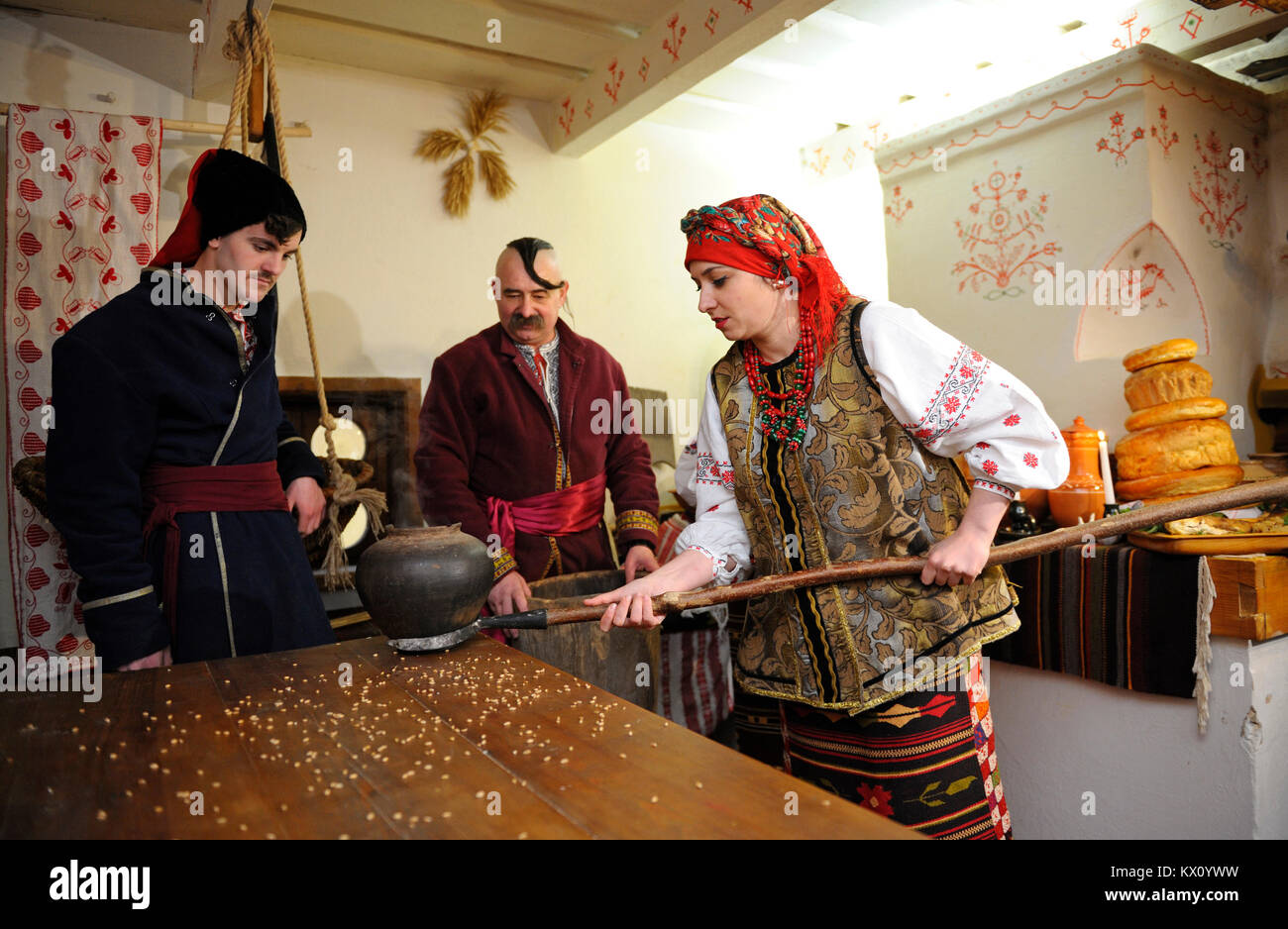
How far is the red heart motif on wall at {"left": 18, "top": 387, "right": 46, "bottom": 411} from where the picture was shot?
3.03m

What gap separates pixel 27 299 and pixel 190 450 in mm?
1626

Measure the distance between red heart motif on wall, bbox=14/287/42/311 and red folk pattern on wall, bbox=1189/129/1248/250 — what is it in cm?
448

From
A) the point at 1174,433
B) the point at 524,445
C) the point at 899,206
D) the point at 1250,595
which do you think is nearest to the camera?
the point at 1250,595

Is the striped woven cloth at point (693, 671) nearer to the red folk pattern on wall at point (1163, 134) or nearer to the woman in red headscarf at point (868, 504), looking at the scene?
the woman in red headscarf at point (868, 504)

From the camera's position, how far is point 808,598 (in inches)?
73.7

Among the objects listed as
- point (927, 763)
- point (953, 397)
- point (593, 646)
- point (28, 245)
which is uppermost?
point (28, 245)

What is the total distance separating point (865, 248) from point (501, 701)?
15.5 feet

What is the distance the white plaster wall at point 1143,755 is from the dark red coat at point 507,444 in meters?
1.42

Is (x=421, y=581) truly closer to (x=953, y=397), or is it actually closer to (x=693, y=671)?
(x=953, y=397)

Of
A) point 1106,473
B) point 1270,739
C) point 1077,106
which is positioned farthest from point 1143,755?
point 1077,106

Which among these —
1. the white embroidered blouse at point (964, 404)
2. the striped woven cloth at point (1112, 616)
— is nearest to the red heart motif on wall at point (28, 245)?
the white embroidered blouse at point (964, 404)

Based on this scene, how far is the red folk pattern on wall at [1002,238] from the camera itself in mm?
3752

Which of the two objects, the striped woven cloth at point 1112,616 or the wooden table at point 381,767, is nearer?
the wooden table at point 381,767

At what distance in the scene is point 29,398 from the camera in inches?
120
